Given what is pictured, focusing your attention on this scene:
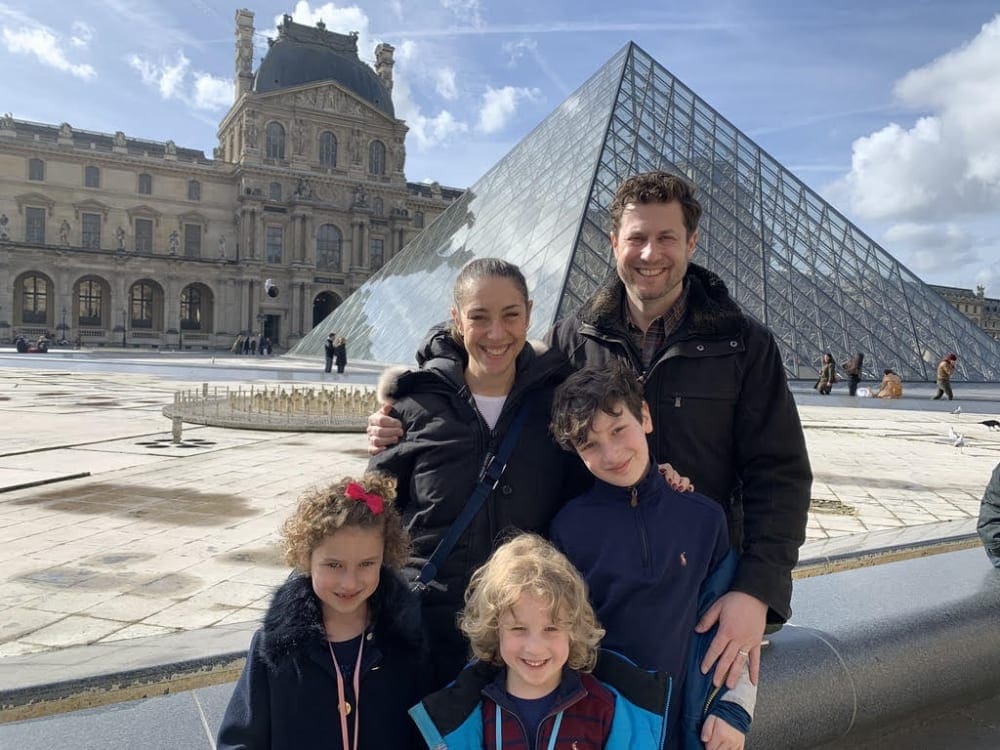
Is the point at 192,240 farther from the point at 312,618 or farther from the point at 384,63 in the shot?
the point at 312,618

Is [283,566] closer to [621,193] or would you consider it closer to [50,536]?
[50,536]

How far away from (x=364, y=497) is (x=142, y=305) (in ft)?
183

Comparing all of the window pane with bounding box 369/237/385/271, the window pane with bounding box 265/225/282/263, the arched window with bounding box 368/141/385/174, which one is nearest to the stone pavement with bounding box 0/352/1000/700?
the window pane with bounding box 265/225/282/263

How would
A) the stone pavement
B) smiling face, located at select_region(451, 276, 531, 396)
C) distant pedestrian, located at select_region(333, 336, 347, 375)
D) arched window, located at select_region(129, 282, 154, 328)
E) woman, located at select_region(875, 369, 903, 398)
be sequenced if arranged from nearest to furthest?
smiling face, located at select_region(451, 276, 531, 396) < the stone pavement < woman, located at select_region(875, 369, 903, 398) < distant pedestrian, located at select_region(333, 336, 347, 375) < arched window, located at select_region(129, 282, 154, 328)

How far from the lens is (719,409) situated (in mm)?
1834

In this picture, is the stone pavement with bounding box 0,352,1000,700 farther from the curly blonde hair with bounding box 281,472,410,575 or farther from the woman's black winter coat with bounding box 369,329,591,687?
the woman's black winter coat with bounding box 369,329,591,687

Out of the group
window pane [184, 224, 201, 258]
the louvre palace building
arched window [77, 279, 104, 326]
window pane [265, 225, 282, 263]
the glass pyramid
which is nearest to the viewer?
the glass pyramid

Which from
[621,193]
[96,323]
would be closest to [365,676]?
[621,193]

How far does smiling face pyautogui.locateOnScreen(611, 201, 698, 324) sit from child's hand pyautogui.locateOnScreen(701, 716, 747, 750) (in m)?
1.04

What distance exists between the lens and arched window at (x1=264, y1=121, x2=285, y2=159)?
53.6m

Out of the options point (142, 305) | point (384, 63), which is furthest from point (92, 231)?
point (384, 63)

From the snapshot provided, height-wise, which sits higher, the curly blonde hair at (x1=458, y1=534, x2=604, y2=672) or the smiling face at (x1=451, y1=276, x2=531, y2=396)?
the smiling face at (x1=451, y1=276, x2=531, y2=396)

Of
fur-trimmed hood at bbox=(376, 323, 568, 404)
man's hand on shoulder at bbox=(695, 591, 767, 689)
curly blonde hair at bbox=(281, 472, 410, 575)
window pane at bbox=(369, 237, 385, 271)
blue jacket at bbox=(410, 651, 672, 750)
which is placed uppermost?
window pane at bbox=(369, 237, 385, 271)

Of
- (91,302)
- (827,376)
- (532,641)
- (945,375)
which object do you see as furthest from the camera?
(91,302)
